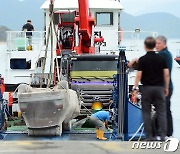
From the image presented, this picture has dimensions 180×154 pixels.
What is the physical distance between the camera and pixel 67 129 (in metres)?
16.6

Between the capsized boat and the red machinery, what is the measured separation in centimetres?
535

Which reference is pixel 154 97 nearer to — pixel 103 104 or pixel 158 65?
pixel 158 65

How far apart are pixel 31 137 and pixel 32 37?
38.2 feet

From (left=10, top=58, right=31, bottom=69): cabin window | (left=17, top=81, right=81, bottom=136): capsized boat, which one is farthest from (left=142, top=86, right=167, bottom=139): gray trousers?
(left=10, top=58, right=31, bottom=69): cabin window

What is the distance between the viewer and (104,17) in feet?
93.1

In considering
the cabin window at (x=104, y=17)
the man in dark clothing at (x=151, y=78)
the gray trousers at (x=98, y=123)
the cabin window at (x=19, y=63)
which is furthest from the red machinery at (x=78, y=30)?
the man in dark clothing at (x=151, y=78)

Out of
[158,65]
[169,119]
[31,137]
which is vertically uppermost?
[158,65]

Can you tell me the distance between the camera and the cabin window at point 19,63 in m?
25.6

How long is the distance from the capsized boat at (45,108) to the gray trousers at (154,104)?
5.14 meters

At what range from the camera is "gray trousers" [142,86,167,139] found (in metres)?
9.91

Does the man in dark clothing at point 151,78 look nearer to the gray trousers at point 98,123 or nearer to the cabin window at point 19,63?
the gray trousers at point 98,123

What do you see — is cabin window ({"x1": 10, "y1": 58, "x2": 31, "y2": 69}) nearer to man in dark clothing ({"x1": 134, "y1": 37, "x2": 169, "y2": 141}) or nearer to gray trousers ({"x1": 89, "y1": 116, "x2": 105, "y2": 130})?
gray trousers ({"x1": 89, "y1": 116, "x2": 105, "y2": 130})

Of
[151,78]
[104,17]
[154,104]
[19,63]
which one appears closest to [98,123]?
[154,104]

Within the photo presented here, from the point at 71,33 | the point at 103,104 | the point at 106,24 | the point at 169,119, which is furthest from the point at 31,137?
the point at 106,24
